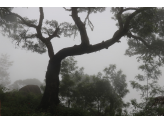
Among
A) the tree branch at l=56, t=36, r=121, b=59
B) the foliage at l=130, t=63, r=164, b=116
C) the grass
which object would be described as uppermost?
the tree branch at l=56, t=36, r=121, b=59

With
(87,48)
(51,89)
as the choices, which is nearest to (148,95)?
(87,48)

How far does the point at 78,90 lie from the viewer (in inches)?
445

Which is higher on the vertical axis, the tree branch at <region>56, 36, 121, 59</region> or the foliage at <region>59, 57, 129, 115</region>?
the tree branch at <region>56, 36, 121, 59</region>

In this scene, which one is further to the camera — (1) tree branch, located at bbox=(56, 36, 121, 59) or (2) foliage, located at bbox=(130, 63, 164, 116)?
(1) tree branch, located at bbox=(56, 36, 121, 59)

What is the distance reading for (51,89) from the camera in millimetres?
6609

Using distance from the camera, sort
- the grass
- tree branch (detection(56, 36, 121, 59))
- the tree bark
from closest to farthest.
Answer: the grass, the tree bark, tree branch (detection(56, 36, 121, 59))

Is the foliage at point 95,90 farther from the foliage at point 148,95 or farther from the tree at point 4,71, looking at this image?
the tree at point 4,71

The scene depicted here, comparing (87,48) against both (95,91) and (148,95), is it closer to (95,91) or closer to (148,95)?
(148,95)

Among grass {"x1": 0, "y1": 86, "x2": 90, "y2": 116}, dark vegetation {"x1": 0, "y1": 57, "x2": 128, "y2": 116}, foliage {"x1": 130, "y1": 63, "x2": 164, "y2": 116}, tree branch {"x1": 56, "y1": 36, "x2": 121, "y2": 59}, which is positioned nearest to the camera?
grass {"x1": 0, "y1": 86, "x2": 90, "y2": 116}

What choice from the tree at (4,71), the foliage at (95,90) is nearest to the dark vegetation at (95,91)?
the foliage at (95,90)

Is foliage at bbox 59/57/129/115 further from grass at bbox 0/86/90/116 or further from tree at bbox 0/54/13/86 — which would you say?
tree at bbox 0/54/13/86

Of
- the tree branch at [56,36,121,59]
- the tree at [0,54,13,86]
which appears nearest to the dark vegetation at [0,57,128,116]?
the tree branch at [56,36,121,59]

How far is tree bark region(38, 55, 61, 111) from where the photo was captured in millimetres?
6242
